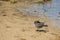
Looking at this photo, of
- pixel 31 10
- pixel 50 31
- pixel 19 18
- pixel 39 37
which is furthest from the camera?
pixel 31 10

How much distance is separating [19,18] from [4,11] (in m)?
0.57

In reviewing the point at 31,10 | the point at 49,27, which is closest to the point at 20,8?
the point at 31,10

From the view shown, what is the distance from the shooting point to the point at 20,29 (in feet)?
8.35

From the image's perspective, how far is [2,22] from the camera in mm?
2848

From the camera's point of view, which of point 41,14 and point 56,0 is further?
point 56,0

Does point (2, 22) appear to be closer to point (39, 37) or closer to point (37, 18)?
point (37, 18)

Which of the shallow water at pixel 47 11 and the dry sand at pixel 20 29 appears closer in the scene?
the dry sand at pixel 20 29

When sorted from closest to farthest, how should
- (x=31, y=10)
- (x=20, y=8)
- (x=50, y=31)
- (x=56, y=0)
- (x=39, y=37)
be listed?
(x=39, y=37) → (x=50, y=31) → (x=31, y=10) → (x=20, y=8) → (x=56, y=0)

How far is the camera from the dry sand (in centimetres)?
230

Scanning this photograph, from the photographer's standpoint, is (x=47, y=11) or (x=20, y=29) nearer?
(x=20, y=29)

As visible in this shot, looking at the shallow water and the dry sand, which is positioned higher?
the shallow water

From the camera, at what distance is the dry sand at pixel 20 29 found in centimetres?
230

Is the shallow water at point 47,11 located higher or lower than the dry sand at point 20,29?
Result: higher

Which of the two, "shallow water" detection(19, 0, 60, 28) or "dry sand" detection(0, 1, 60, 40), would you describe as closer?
"dry sand" detection(0, 1, 60, 40)
